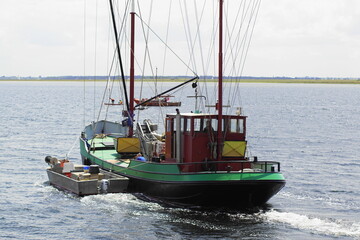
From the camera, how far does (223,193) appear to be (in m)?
31.5

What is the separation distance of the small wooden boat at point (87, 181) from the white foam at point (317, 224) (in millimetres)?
8984

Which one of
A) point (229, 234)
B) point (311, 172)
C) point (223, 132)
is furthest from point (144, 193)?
point (311, 172)

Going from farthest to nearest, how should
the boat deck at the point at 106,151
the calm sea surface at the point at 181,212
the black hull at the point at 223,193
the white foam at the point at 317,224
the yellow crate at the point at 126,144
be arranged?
the yellow crate at the point at 126,144 → the boat deck at the point at 106,151 → the black hull at the point at 223,193 → the calm sea surface at the point at 181,212 → the white foam at the point at 317,224

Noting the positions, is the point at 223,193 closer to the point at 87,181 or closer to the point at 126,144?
the point at 87,181

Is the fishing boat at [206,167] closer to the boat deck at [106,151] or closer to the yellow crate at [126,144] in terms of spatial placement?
the boat deck at [106,151]

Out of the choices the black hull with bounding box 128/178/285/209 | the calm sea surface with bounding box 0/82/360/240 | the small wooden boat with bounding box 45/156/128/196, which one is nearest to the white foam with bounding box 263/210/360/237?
the calm sea surface with bounding box 0/82/360/240

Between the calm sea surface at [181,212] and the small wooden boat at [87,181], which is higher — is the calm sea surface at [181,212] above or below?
below

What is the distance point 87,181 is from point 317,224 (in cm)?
1305

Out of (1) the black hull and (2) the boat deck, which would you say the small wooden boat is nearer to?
(2) the boat deck

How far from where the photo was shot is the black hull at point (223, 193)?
1232 inches

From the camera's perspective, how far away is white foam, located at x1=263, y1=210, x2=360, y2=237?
29073 millimetres

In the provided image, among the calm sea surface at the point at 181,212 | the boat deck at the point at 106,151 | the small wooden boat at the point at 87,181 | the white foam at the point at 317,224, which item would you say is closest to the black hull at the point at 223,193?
the calm sea surface at the point at 181,212

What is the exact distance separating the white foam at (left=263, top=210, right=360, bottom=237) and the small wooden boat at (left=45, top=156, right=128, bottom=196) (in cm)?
898

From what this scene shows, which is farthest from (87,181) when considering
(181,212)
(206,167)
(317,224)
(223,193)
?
(317,224)
